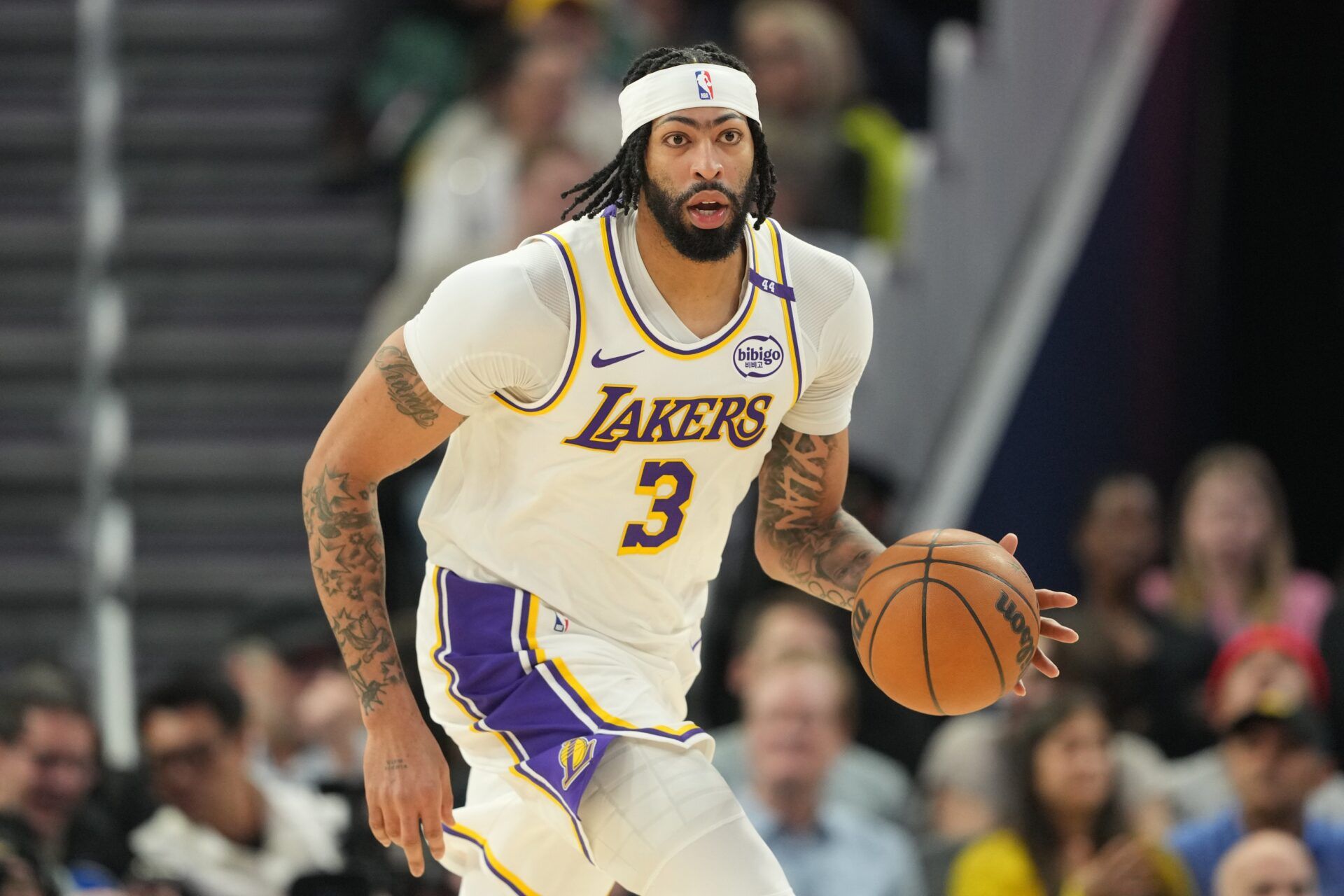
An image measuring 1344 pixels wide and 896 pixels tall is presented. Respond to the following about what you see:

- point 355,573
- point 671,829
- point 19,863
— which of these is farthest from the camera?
point 19,863

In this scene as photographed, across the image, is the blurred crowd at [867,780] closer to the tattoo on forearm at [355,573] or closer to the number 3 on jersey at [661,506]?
the tattoo on forearm at [355,573]

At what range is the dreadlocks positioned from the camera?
4352 millimetres

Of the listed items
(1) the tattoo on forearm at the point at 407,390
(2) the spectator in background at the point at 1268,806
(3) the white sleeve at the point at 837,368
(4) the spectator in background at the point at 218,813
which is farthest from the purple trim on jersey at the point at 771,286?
(2) the spectator in background at the point at 1268,806

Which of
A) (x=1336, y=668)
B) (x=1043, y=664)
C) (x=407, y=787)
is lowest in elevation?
(x=1336, y=668)

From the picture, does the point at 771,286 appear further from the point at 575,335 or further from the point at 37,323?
the point at 37,323

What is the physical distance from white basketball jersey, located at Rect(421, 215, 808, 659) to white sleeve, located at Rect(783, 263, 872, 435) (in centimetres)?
12

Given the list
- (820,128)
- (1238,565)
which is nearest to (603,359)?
(1238,565)

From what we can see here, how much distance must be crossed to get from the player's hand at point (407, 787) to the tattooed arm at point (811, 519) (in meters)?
0.95

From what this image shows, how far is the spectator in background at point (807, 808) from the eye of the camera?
6.86 metres

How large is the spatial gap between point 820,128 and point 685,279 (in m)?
4.83

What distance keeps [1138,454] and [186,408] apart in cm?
444

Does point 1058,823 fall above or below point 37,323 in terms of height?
below

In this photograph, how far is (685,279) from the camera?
14.2 ft

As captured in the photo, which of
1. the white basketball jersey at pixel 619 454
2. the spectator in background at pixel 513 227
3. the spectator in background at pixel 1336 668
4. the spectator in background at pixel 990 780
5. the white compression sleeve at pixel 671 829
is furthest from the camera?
the spectator in background at pixel 513 227
